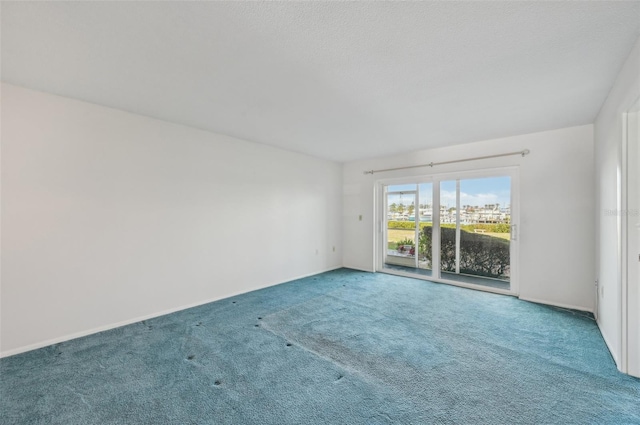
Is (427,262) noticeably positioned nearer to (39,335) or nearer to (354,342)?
(354,342)

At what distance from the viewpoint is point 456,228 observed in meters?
4.64

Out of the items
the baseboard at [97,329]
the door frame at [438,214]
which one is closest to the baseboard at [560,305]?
the door frame at [438,214]

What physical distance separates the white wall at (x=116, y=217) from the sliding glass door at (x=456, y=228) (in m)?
2.62

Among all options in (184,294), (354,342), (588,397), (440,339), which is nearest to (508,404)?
(588,397)

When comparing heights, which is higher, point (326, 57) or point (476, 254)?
point (326, 57)

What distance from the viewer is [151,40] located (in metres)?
1.79

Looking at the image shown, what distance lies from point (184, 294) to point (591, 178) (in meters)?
5.48

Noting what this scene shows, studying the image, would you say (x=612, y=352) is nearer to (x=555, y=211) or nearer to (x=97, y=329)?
(x=555, y=211)

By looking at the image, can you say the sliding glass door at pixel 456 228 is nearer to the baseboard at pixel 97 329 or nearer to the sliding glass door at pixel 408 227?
the sliding glass door at pixel 408 227

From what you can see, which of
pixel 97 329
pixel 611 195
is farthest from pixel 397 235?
pixel 97 329

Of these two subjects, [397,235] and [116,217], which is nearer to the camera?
[116,217]

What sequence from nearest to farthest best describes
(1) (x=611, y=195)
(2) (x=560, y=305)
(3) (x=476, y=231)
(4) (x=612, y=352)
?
(4) (x=612, y=352)
(1) (x=611, y=195)
(2) (x=560, y=305)
(3) (x=476, y=231)

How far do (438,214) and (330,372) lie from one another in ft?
11.7

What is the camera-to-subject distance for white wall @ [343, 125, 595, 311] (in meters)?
3.46
